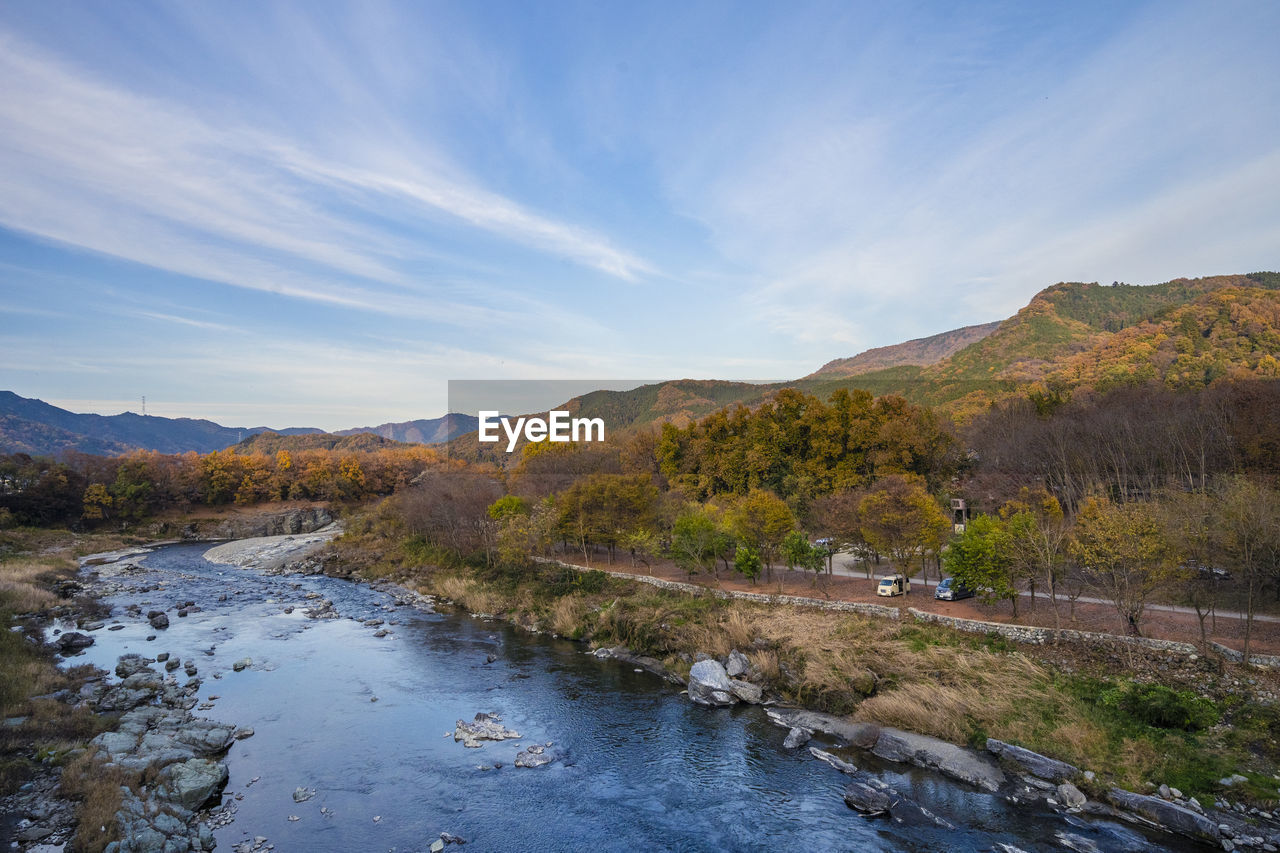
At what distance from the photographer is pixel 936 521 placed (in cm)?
3055

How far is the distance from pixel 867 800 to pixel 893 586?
15.4 m

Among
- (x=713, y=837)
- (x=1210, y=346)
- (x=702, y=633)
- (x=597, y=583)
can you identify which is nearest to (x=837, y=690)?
(x=702, y=633)

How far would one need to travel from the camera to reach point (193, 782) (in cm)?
1627

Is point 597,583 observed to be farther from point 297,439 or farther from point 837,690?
point 297,439

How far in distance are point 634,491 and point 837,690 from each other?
21109 millimetres

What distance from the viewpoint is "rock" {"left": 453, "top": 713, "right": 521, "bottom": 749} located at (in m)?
20.6

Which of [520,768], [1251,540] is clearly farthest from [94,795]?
[1251,540]

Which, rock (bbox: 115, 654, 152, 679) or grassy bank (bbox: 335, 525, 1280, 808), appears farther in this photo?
rock (bbox: 115, 654, 152, 679)

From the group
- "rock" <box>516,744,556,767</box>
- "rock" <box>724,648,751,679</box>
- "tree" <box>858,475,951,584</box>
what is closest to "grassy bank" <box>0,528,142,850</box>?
"rock" <box>516,744,556,767</box>

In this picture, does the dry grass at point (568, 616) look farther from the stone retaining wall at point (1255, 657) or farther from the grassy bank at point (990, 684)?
the stone retaining wall at point (1255, 657)

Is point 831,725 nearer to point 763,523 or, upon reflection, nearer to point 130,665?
point 763,523

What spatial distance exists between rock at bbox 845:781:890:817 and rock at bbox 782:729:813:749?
3.15 metres

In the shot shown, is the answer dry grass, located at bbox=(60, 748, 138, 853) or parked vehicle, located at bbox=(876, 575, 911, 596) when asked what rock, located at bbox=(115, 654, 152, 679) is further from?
parked vehicle, located at bbox=(876, 575, 911, 596)

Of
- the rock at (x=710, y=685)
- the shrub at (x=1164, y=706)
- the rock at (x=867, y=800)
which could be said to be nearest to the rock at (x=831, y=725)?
the rock at (x=710, y=685)
